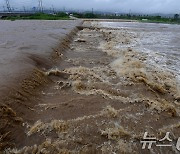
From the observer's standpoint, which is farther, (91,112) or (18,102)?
(91,112)

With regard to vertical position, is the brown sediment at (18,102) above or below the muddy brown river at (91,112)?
above

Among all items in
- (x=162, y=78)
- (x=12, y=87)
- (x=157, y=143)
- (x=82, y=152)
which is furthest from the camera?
(x=162, y=78)

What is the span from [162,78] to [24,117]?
4.67 m

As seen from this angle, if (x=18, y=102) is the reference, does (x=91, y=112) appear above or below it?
below

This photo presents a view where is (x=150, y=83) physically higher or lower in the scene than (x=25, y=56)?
lower

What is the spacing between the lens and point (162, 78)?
23.5 ft

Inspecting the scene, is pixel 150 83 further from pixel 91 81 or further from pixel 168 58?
pixel 168 58

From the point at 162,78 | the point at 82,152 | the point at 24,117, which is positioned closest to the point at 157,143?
the point at 82,152

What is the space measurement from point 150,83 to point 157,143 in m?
2.86

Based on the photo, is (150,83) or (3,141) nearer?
(3,141)

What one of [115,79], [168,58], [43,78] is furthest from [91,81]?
[168,58]

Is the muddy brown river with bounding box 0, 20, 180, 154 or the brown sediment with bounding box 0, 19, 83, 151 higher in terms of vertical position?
the brown sediment with bounding box 0, 19, 83, 151

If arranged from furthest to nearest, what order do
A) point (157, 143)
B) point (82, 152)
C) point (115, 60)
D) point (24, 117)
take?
point (115, 60) → point (24, 117) → point (157, 143) → point (82, 152)

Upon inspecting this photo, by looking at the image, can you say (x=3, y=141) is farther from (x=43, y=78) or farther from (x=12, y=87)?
(x=43, y=78)
